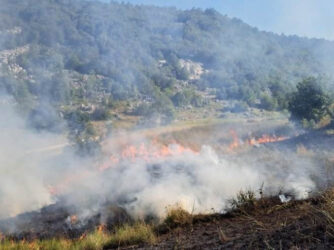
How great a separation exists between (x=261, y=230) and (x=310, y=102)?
33.8 metres

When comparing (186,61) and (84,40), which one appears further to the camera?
(186,61)

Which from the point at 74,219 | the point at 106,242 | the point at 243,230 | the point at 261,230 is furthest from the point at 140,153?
the point at 261,230

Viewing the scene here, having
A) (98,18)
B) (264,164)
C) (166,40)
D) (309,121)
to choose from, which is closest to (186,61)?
(166,40)

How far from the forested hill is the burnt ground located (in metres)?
47.7

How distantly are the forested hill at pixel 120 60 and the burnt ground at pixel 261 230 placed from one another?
4769 cm

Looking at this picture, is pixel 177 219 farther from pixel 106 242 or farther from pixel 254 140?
Result: pixel 254 140

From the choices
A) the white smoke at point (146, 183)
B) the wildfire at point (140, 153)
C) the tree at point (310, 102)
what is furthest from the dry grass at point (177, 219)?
the tree at point (310, 102)

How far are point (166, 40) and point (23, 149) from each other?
226 ft

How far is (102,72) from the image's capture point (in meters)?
82.2

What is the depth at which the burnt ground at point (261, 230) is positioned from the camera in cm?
487

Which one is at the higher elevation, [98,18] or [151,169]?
[98,18]

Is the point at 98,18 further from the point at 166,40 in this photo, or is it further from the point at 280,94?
the point at 280,94

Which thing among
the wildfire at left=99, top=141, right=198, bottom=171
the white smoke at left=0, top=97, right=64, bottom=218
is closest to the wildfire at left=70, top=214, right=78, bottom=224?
the white smoke at left=0, top=97, right=64, bottom=218

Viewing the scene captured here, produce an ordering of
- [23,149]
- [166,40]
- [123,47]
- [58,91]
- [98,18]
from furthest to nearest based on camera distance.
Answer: [166,40] → [98,18] → [123,47] → [58,91] → [23,149]
